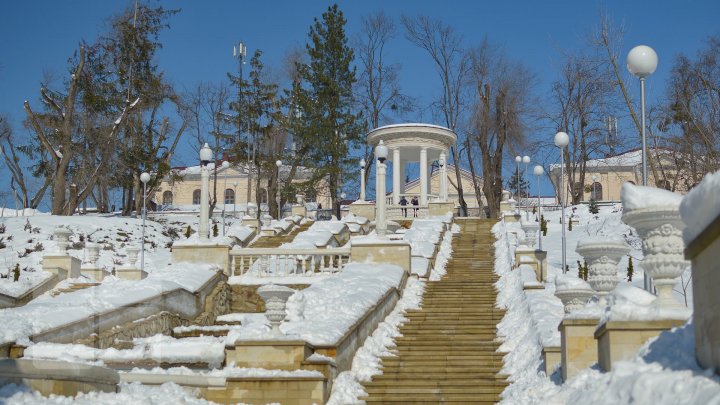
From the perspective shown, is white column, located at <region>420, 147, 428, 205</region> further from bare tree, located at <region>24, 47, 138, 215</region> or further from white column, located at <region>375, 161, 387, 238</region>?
white column, located at <region>375, 161, 387, 238</region>

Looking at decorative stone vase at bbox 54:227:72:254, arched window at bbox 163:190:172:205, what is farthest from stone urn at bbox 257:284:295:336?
arched window at bbox 163:190:172:205

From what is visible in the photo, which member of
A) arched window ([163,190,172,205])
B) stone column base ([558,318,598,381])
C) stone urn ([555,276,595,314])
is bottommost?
stone column base ([558,318,598,381])

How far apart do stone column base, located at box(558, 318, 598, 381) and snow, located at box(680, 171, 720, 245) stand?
361 cm

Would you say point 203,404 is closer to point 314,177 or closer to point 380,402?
point 380,402

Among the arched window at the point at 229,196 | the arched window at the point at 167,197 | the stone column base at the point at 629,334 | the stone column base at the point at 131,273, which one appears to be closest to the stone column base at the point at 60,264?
the stone column base at the point at 131,273

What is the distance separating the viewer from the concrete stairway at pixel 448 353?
12.9 m

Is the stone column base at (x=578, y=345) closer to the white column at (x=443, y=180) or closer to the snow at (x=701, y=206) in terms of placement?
the snow at (x=701, y=206)

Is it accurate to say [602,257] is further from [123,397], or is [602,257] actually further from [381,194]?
[381,194]

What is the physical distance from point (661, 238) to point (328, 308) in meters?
7.46

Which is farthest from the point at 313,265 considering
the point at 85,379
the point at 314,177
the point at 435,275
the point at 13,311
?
the point at 314,177

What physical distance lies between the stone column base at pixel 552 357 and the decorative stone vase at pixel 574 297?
613mm

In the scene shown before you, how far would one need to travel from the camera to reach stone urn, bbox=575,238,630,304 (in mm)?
10078

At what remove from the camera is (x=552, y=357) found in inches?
475

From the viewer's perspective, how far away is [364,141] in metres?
46.5
